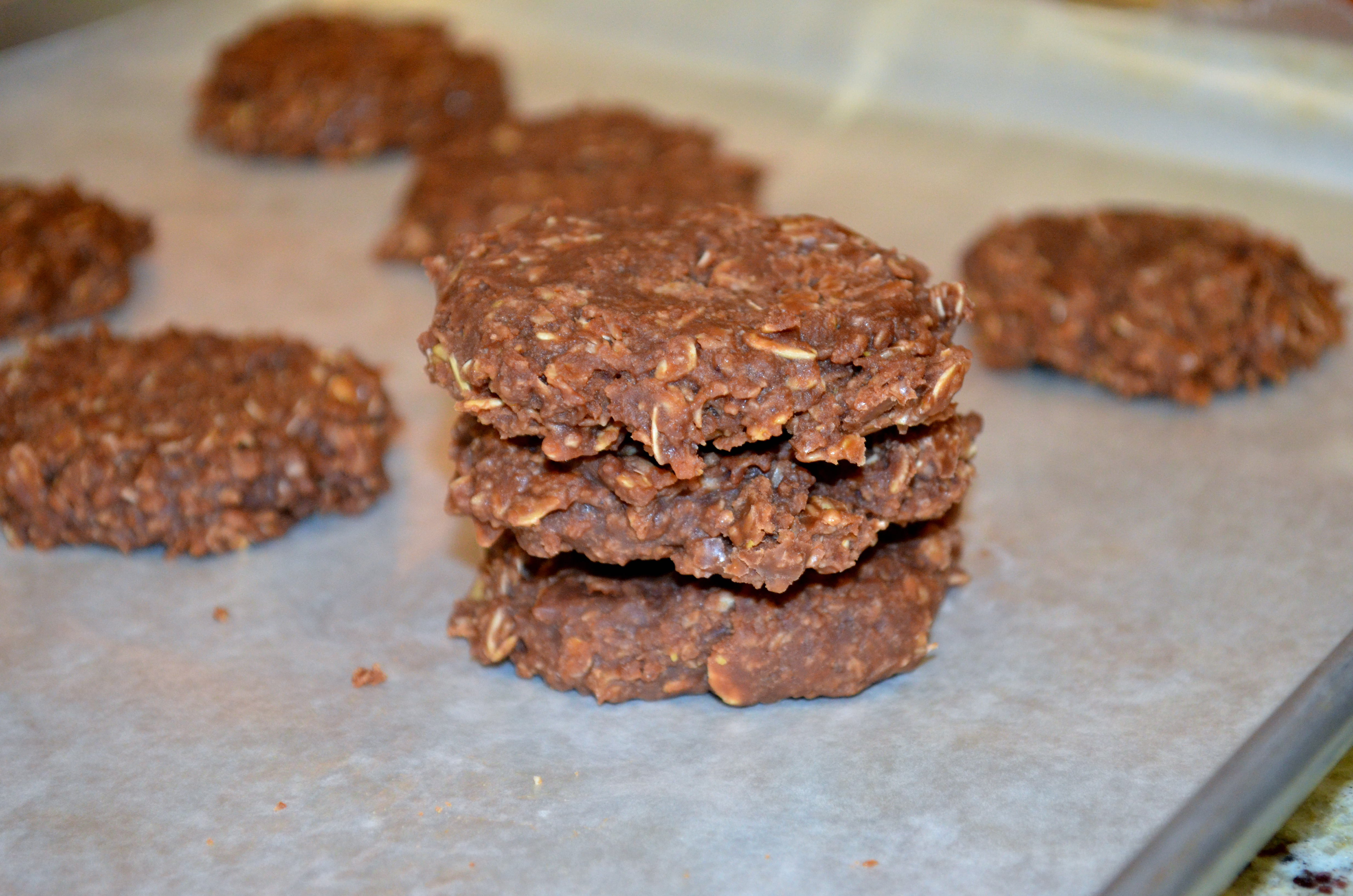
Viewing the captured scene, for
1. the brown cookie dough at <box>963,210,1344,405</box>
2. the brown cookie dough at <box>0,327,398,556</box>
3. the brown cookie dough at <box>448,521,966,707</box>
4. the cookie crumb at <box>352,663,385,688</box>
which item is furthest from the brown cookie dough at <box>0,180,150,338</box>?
the brown cookie dough at <box>963,210,1344,405</box>

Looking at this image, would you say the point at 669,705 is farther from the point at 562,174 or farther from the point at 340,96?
the point at 340,96

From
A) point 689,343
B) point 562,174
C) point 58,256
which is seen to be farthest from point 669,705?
point 58,256

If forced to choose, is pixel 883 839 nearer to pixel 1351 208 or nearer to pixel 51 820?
pixel 51 820

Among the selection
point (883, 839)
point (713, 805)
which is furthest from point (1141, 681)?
point (713, 805)

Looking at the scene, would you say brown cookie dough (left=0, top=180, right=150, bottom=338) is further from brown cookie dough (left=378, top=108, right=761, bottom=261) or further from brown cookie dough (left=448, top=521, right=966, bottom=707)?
brown cookie dough (left=448, top=521, right=966, bottom=707)

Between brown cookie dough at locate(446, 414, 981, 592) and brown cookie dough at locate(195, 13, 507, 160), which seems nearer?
brown cookie dough at locate(446, 414, 981, 592)

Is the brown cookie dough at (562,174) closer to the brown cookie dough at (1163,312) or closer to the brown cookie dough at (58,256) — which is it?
the brown cookie dough at (58,256)

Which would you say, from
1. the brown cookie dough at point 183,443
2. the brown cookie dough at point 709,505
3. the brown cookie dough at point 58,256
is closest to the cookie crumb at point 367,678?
the brown cookie dough at point 709,505
